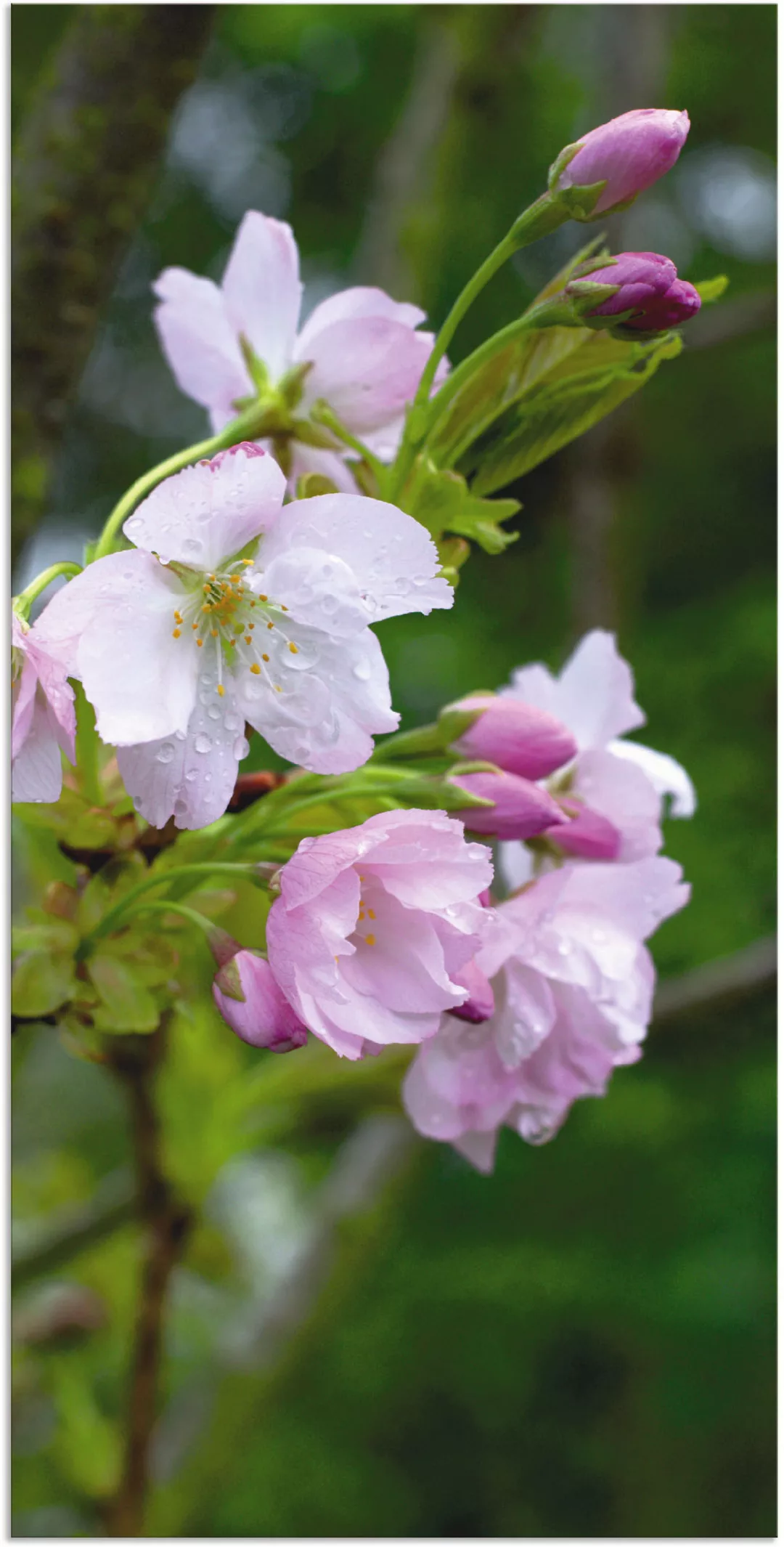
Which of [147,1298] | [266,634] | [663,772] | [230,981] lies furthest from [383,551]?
[147,1298]

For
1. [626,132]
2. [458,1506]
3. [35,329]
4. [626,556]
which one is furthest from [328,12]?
[458,1506]

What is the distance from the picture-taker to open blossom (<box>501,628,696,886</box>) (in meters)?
0.57

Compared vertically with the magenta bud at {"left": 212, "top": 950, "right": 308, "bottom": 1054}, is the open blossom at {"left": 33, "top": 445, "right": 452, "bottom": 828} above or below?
above

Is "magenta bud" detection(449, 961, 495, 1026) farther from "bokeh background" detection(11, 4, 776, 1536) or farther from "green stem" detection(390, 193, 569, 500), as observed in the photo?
"bokeh background" detection(11, 4, 776, 1536)

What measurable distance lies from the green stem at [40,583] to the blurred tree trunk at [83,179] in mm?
504

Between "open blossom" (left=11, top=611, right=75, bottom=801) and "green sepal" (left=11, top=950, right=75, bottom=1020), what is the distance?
0.09m

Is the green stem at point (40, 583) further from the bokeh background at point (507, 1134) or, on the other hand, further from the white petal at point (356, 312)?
the bokeh background at point (507, 1134)

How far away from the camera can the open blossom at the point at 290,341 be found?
54cm

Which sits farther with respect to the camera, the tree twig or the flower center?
the tree twig

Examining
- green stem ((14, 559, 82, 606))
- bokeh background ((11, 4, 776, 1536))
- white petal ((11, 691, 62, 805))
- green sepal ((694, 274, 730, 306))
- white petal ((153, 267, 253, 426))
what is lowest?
bokeh background ((11, 4, 776, 1536))

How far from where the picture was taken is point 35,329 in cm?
89

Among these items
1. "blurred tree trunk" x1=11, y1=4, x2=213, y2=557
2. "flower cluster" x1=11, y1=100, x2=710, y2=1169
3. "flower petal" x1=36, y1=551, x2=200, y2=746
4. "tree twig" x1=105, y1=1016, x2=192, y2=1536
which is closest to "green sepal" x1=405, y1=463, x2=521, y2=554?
"flower cluster" x1=11, y1=100, x2=710, y2=1169

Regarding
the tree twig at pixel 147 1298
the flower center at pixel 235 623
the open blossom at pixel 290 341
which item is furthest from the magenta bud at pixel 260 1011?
the tree twig at pixel 147 1298

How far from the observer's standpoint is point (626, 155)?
0.45 meters
